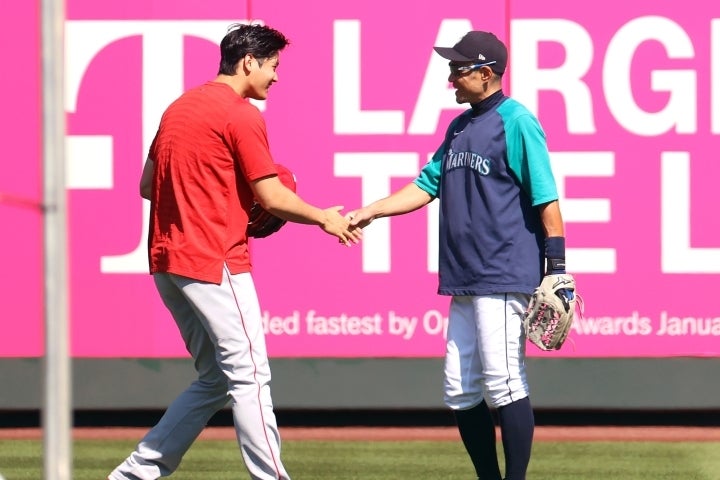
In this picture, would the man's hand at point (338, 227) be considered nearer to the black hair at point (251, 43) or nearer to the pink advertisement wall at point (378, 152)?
the black hair at point (251, 43)

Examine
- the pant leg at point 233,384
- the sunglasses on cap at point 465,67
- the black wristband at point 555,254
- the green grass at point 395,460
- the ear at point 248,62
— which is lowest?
the green grass at point 395,460

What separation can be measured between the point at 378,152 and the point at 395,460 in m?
1.74

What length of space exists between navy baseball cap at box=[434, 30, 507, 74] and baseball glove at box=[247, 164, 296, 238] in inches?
32.0

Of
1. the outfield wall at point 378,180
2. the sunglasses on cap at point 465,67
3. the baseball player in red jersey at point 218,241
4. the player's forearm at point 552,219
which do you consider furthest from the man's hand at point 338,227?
the outfield wall at point 378,180

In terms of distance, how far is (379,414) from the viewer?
26.4ft

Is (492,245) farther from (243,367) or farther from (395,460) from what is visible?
(395,460)

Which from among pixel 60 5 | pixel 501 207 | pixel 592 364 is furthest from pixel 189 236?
pixel 592 364

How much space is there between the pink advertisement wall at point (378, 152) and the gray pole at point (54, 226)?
4.41 meters

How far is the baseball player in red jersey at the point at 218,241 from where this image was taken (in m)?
5.07

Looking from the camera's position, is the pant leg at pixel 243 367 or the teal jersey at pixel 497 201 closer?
the pant leg at pixel 243 367

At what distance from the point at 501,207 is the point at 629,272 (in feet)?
8.23

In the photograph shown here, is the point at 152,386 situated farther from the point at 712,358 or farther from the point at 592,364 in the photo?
the point at 712,358

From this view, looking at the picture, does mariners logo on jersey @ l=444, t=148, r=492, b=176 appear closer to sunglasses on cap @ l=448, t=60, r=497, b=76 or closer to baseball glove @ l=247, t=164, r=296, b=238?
sunglasses on cap @ l=448, t=60, r=497, b=76

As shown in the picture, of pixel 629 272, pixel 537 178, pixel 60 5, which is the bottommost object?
pixel 629 272
